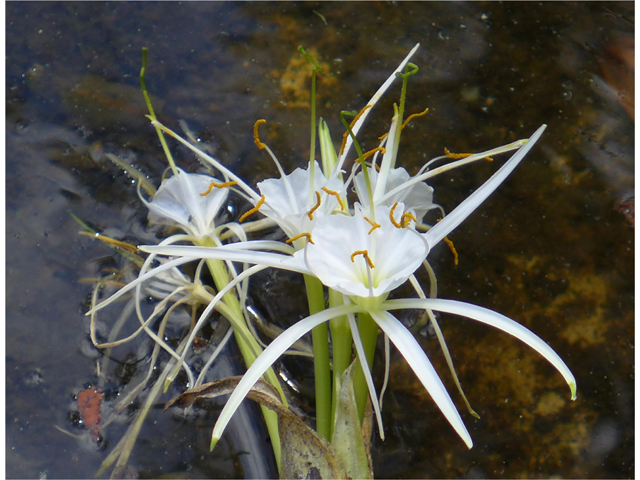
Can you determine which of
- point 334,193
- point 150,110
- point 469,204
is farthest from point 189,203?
point 469,204

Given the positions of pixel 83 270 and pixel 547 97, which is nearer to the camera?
pixel 83 270

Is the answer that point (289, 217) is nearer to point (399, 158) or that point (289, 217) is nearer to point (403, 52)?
point (399, 158)

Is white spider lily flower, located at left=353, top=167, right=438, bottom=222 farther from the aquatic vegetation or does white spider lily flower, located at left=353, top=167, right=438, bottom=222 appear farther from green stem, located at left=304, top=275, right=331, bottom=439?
green stem, located at left=304, top=275, right=331, bottom=439

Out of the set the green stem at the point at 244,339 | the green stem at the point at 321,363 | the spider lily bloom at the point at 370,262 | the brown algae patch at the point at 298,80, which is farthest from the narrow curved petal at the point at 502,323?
the brown algae patch at the point at 298,80

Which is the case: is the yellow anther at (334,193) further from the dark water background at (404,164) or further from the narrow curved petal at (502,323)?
the dark water background at (404,164)

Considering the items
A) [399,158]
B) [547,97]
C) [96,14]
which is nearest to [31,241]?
[96,14]

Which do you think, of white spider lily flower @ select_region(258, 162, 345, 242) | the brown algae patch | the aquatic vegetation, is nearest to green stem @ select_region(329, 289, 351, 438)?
the aquatic vegetation

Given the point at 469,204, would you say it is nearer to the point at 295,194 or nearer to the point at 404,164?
the point at 295,194

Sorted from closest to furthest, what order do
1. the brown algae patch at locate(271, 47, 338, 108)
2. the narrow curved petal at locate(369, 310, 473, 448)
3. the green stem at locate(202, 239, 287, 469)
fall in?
the narrow curved petal at locate(369, 310, 473, 448), the green stem at locate(202, 239, 287, 469), the brown algae patch at locate(271, 47, 338, 108)
